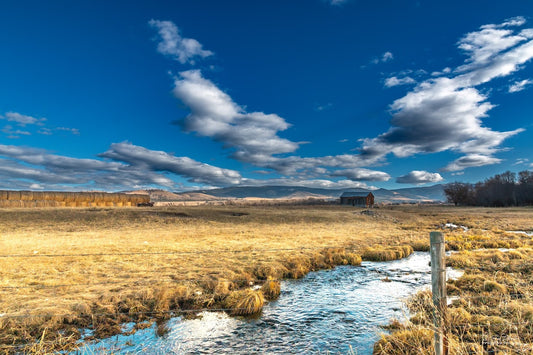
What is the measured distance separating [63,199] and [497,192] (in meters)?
139

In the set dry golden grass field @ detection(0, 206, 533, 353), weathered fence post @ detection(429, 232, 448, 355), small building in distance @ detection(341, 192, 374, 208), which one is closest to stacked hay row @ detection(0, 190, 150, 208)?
dry golden grass field @ detection(0, 206, 533, 353)

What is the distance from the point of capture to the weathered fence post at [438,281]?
5.88 m

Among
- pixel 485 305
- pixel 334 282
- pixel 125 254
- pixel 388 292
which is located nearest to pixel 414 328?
pixel 485 305

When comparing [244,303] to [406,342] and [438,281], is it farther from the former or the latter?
[438,281]

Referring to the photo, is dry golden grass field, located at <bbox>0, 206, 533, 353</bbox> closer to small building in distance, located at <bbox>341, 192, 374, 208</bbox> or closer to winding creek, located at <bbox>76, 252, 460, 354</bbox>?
winding creek, located at <bbox>76, 252, 460, 354</bbox>

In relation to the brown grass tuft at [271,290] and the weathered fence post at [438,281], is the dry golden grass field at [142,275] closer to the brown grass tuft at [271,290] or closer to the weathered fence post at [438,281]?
the brown grass tuft at [271,290]

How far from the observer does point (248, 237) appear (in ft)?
96.8

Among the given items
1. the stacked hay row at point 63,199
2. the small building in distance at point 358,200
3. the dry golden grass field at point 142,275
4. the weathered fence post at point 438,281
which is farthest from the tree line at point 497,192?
the weathered fence post at point 438,281

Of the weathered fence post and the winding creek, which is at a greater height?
the weathered fence post

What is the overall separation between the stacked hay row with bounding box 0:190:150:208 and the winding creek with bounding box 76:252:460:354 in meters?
68.1

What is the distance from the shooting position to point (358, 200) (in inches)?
4055

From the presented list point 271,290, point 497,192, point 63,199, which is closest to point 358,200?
point 497,192

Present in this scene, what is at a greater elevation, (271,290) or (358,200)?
(358,200)

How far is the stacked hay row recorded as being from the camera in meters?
60.6
